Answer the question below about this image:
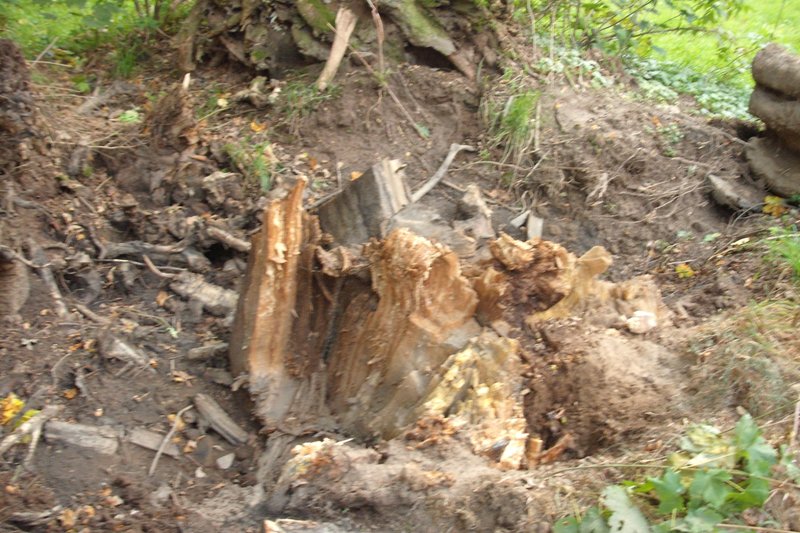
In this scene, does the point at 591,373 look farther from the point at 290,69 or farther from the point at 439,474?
the point at 290,69

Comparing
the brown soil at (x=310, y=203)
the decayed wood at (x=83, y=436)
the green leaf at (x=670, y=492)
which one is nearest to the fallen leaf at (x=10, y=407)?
the brown soil at (x=310, y=203)

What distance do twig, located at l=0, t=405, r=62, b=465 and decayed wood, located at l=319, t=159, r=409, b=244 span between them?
166cm

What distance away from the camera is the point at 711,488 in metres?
2.12

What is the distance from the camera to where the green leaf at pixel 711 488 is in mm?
2111

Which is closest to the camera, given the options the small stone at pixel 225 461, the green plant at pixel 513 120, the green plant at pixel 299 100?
the small stone at pixel 225 461

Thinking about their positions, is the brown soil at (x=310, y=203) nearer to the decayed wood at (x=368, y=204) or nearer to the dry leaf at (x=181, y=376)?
the dry leaf at (x=181, y=376)

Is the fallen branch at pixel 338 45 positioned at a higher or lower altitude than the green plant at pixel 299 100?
higher

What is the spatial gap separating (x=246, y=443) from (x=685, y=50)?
5.70m

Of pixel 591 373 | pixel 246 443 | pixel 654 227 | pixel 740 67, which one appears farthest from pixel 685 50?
pixel 246 443

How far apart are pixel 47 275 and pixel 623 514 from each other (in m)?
→ 3.17

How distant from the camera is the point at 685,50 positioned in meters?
7.16

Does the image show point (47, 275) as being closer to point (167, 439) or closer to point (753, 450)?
point (167, 439)

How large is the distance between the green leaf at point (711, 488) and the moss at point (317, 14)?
428 cm

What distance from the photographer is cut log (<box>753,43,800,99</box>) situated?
15.0 ft
